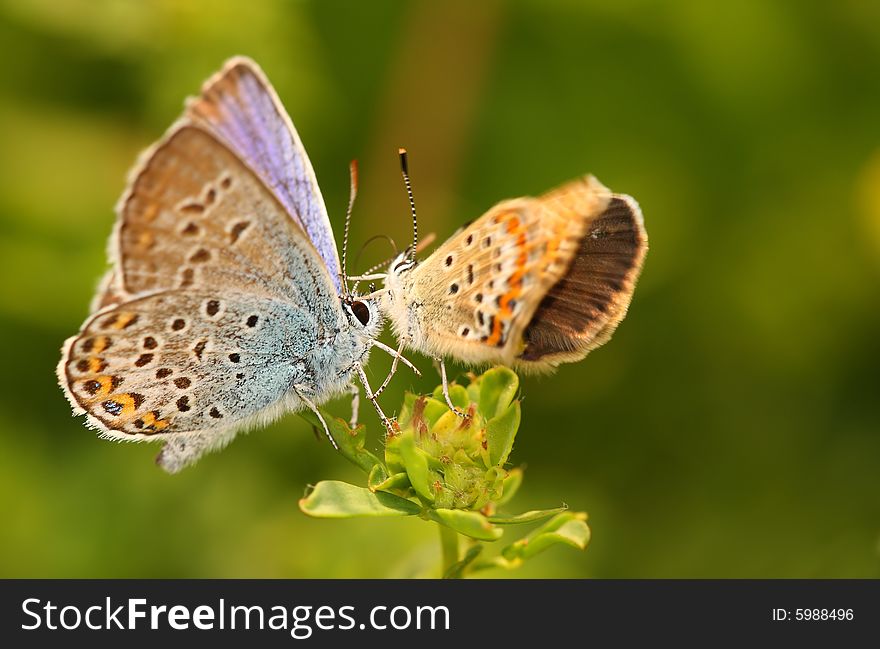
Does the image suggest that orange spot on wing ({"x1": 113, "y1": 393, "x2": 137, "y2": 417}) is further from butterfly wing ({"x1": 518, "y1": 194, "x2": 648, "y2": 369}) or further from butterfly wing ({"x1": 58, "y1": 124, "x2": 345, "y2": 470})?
butterfly wing ({"x1": 518, "y1": 194, "x2": 648, "y2": 369})

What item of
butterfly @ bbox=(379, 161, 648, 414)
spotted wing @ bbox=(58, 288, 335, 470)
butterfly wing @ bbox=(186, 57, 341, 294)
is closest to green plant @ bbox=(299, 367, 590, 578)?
butterfly @ bbox=(379, 161, 648, 414)

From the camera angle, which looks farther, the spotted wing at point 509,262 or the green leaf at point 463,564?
the green leaf at point 463,564

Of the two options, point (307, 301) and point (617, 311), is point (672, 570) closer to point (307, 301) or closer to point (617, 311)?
point (617, 311)

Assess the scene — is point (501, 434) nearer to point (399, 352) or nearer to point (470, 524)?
point (470, 524)

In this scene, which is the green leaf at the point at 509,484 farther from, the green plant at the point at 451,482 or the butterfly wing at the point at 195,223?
the butterfly wing at the point at 195,223

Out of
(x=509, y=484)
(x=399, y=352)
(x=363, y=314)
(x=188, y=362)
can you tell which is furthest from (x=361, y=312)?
(x=509, y=484)

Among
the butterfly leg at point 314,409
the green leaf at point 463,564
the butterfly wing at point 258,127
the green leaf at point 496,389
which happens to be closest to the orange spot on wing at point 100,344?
the butterfly leg at point 314,409
